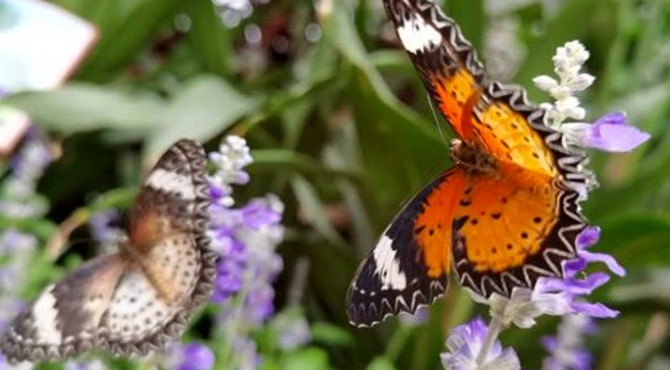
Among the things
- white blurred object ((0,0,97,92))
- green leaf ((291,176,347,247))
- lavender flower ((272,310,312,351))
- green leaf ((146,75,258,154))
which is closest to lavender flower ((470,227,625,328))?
lavender flower ((272,310,312,351))

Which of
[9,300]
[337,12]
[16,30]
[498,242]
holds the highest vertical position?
[337,12]

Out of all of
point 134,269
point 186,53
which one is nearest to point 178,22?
point 186,53

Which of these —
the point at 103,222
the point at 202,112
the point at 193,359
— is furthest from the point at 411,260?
the point at 202,112

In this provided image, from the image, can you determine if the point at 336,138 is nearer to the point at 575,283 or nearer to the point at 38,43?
the point at 38,43

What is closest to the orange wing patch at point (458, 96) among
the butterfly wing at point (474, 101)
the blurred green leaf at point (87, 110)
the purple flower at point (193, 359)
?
the butterfly wing at point (474, 101)

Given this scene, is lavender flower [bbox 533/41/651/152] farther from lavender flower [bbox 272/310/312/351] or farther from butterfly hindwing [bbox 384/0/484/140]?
lavender flower [bbox 272/310/312/351]

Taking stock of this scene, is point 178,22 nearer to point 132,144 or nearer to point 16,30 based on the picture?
point 132,144
